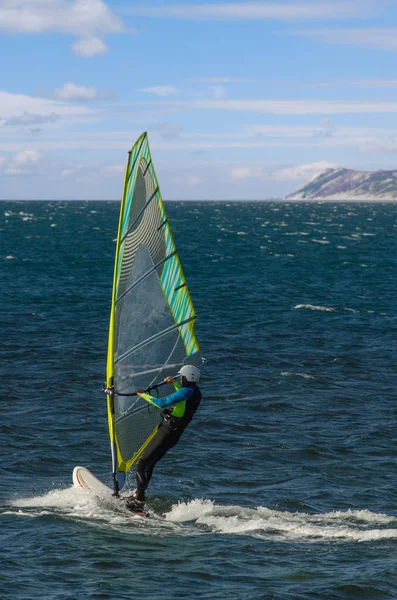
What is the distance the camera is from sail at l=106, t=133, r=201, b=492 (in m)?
15.3

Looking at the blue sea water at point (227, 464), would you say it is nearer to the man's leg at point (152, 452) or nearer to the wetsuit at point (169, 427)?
the man's leg at point (152, 452)

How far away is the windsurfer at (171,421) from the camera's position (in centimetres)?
1465

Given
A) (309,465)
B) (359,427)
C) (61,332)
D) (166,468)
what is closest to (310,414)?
(359,427)

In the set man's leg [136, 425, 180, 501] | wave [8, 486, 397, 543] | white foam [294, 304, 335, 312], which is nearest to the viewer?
wave [8, 486, 397, 543]

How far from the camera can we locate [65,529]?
14547 millimetres

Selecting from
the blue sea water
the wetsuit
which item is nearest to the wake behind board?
the blue sea water

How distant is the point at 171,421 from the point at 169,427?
112mm

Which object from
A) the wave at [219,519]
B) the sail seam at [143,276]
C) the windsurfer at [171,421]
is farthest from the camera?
the sail seam at [143,276]

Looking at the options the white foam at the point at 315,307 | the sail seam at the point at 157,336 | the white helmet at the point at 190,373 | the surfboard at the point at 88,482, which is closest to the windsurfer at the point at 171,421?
the white helmet at the point at 190,373

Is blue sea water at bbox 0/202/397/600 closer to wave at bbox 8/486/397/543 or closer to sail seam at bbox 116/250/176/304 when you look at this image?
wave at bbox 8/486/397/543

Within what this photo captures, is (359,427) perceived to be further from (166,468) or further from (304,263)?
(304,263)

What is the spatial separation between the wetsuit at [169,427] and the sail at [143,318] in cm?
69

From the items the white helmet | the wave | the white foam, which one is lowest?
the wave

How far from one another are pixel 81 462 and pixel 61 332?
1515 centimetres
